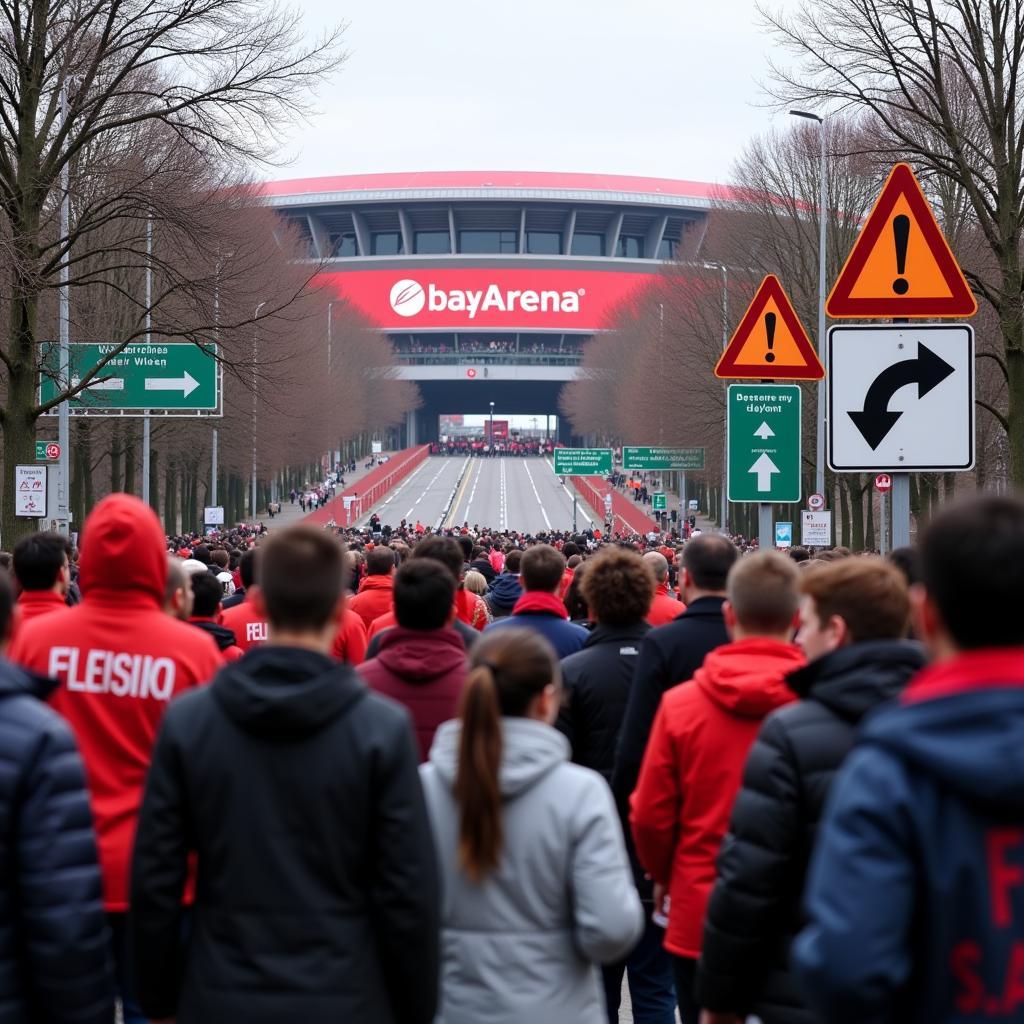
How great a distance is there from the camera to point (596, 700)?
6.86 m

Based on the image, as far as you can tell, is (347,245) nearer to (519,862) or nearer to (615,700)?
(615,700)

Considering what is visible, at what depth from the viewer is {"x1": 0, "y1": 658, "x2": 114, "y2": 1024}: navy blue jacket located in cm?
371

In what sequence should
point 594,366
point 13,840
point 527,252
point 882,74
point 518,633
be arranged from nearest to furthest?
point 13,840 → point 518,633 → point 882,74 → point 594,366 → point 527,252

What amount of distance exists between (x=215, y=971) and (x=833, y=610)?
5.75ft

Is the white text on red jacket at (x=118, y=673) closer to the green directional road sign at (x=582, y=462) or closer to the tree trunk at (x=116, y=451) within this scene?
the tree trunk at (x=116, y=451)

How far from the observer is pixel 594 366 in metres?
106

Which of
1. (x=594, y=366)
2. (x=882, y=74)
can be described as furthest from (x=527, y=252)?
(x=882, y=74)

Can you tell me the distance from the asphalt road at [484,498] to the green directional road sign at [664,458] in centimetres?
979

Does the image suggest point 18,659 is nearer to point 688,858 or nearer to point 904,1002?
point 688,858

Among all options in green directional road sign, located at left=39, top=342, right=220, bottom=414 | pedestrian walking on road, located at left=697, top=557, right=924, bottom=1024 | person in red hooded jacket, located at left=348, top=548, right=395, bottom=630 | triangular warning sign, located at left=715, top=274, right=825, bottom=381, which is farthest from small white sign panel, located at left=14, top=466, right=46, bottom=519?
pedestrian walking on road, located at left=697, top=557, right=924, bottom=1024

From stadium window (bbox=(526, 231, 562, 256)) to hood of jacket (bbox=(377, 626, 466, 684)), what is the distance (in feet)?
422

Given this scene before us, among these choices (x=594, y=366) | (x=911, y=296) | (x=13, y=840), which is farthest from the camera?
(x=594, y=366)

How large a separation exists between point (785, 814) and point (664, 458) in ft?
175

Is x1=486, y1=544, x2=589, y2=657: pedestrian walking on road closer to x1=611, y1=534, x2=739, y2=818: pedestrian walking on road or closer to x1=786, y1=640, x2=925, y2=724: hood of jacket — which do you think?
x1=611, y1=534, x2=739, y2=818: pedestrian walking on road
